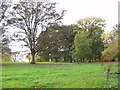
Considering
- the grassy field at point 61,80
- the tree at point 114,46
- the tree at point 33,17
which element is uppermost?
the tree at point 33,17

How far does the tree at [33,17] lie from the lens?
28656mm

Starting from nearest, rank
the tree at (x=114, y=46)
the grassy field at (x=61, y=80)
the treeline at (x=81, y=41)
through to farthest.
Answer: the grassy field at (x=61, y=80) < the tree at (x=114, y=46) < the treeline at (x=81, y=41)

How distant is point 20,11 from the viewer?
29.2 metres

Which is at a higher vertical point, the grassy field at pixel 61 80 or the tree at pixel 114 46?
the tree at pixel 114 46

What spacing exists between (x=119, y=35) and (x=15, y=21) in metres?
17.1

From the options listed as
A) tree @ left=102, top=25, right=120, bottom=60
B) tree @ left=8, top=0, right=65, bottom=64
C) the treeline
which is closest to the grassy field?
the treeline

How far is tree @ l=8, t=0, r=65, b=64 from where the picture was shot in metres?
28.7

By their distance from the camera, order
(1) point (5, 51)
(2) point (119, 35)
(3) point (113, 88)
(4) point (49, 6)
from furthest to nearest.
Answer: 1. (4) point (49, 6)
2. (1) point (5, 51)
3. (2) point (119, 35)
4. (3) point (113, 88)

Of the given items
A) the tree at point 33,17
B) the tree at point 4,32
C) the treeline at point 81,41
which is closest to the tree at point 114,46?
the treeline at point 81,41

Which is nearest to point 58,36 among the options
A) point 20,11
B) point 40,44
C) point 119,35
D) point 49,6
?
point 40,44

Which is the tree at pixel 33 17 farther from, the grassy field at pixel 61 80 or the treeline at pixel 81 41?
the grassy field at pixel 61 80

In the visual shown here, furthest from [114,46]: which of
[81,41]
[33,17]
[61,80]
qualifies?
[61,80]

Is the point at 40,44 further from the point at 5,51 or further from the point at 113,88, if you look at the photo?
the point at 113,88

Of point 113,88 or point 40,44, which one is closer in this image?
point 113,88
